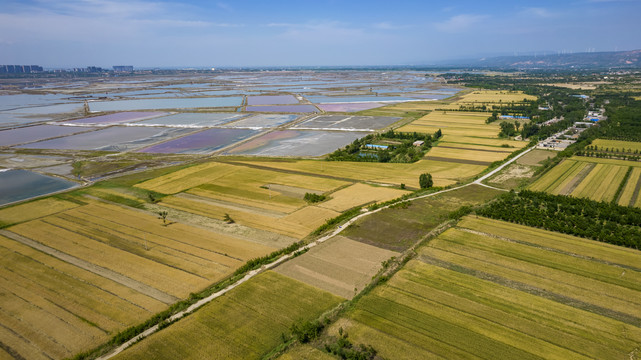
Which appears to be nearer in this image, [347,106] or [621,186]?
[621,186]

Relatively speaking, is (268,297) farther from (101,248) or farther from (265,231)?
(101,248)

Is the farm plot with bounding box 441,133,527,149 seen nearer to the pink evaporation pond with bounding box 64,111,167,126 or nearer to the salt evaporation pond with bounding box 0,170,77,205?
the salt evaporation pond with bounding box 0,170,77,205

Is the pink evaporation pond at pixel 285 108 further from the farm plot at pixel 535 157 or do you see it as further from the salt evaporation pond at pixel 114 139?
the farm plot at pixel 535 157

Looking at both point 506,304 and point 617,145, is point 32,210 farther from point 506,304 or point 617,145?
point 617,145

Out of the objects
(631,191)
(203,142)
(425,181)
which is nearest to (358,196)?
(425,181)

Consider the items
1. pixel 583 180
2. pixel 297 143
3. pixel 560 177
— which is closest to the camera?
pixel 583 180

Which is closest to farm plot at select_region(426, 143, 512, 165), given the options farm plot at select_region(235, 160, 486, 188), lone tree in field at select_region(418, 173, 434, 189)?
farm plot at select_region(235, 160, 486, 188)
